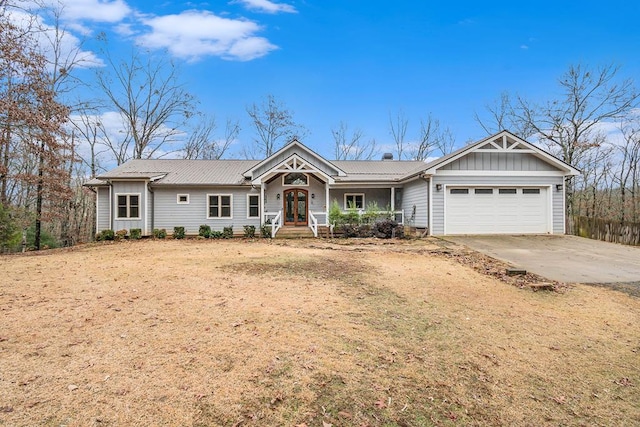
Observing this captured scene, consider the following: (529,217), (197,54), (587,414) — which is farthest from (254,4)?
(587,414)

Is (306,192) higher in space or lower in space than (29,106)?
lower

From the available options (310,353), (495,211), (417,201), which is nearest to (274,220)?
(417,201)

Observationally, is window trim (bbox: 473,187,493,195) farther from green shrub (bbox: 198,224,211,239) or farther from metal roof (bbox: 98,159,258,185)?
green shrub (bbox: 198,224,211,239)

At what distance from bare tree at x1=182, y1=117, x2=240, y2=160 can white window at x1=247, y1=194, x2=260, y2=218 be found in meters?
15.9

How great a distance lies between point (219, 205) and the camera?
18906mm

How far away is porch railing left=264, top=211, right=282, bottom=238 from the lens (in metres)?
17.6

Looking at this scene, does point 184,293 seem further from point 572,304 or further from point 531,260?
point 531,260

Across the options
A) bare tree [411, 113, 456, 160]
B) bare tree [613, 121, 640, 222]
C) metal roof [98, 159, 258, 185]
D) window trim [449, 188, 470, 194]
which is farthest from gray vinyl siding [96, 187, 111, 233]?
bare tree [613, 121, 640, 222]

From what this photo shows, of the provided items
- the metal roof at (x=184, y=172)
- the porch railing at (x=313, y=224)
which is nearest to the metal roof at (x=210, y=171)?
the metal roof at (x=184, y=172)

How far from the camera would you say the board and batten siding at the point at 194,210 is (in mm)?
18531

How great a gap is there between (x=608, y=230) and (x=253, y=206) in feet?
54.6

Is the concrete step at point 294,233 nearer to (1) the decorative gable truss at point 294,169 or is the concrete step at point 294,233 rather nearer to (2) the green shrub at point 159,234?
(1) the decorative gable truss at point 294,169

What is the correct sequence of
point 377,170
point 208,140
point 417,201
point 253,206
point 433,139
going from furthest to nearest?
point 433,139
point 208,140
point 377,170
point 253,206
point 417,201

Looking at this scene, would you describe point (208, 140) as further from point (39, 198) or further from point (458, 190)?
point (458, 190)
